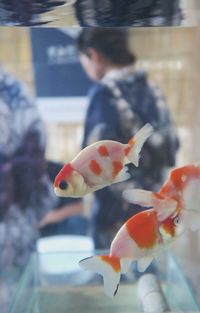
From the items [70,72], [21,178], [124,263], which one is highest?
[124,263]

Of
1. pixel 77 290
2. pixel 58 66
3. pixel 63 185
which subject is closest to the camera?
pixel 63 185

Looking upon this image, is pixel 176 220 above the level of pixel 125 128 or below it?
above

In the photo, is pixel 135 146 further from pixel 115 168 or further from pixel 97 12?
pixel 97 12

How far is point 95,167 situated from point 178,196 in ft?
0.25

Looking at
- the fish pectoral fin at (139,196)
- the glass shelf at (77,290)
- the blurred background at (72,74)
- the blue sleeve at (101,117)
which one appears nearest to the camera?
the fish pectoral fin at (139,196)

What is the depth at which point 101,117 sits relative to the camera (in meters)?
1.38

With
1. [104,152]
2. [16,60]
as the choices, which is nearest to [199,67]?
[16,60]

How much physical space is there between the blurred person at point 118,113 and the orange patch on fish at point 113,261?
90 cm

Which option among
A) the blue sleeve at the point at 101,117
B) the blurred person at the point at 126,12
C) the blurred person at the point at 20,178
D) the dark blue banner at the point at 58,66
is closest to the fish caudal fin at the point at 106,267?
the blurred person at the point at 126,12

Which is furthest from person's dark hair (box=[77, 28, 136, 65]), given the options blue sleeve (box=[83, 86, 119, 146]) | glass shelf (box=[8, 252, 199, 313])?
Answer: glass shelf (box=[8, 252, 199, 313])

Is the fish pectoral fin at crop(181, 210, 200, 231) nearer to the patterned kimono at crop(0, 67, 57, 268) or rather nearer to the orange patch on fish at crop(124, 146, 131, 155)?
the orange patch on fish at crop(124, 146, 131, 155)

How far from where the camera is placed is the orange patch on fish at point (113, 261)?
40 centimetres

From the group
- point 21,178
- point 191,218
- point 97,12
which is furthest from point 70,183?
point 21,178

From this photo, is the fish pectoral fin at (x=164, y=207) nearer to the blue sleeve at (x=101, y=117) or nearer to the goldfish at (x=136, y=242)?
the goldfish at (x=136, y=242)
